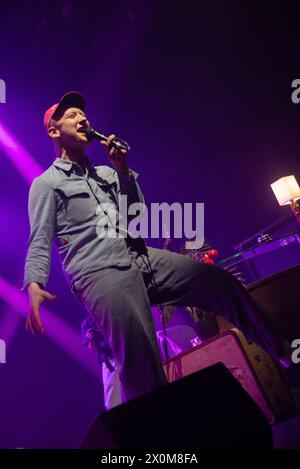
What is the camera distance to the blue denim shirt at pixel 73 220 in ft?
5.32

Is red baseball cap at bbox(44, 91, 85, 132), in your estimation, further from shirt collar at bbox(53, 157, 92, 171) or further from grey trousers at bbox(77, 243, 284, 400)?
grey trousers at bbox(77, 243, 284, 400)

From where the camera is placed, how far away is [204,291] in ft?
5.51

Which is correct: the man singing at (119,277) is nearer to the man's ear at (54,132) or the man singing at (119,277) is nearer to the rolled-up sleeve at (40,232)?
the rolled-up sleeve at (40,232)

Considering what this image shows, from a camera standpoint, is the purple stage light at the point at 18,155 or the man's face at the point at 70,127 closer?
the man's face at the point at 70,127

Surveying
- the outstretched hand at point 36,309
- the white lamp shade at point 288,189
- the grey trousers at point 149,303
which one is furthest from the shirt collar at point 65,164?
the white lamp shade at point 288,189

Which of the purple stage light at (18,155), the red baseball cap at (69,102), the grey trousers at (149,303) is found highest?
the purple stage light at (18,155)

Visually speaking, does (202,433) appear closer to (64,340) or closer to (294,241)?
(64,340)

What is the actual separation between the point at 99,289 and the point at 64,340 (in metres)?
4.33

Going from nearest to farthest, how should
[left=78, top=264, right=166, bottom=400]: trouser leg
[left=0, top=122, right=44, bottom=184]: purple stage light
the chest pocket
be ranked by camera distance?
[left=78, top=264, right=166, bottom=400]: trouser leg
the chest pocket
[left=0, top=122, right=44, bottom=184]: purple stage light

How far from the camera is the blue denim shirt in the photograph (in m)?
1.62

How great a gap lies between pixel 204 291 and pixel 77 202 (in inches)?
34.6

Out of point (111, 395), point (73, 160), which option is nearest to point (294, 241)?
point (111, 395)

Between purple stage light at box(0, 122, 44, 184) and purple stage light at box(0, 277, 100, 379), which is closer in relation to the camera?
purple stage light at box(0, 277, 100, 379)

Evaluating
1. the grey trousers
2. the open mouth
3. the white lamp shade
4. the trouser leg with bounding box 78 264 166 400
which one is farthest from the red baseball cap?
the white lamp shade
